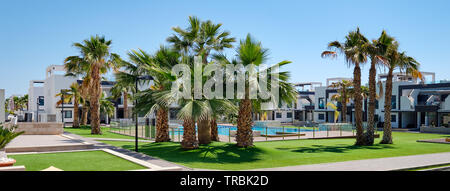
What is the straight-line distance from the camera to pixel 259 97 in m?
18.1

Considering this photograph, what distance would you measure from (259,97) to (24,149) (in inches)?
442

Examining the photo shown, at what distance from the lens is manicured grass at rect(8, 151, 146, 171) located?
11.8 metres

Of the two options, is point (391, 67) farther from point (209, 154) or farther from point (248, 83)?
point (209, 154)

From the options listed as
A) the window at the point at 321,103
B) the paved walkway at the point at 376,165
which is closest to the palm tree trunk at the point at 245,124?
the paved walkway at the point at 376,165

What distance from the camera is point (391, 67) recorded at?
23.5 meters

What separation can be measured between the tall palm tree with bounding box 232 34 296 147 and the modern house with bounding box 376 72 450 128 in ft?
117

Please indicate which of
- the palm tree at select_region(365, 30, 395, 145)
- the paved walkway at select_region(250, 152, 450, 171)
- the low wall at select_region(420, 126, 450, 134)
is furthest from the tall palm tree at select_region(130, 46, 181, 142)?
the low wall at select_region(420, 126, 450, 134)

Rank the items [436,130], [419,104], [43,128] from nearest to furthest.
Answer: [43,128], [436,130], [419,104]

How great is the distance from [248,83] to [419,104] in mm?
40377

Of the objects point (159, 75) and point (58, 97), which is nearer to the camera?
point (159, 75)

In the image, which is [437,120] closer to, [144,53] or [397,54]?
[397,54]

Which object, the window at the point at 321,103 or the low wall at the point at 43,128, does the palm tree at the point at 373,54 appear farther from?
the window at the point at 321,103

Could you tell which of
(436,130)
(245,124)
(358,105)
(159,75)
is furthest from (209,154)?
(436,130)

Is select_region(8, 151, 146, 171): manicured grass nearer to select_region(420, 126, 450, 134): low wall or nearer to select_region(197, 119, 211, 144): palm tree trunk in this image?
select_region(197, 119, 211, 144): palm tree trunk
